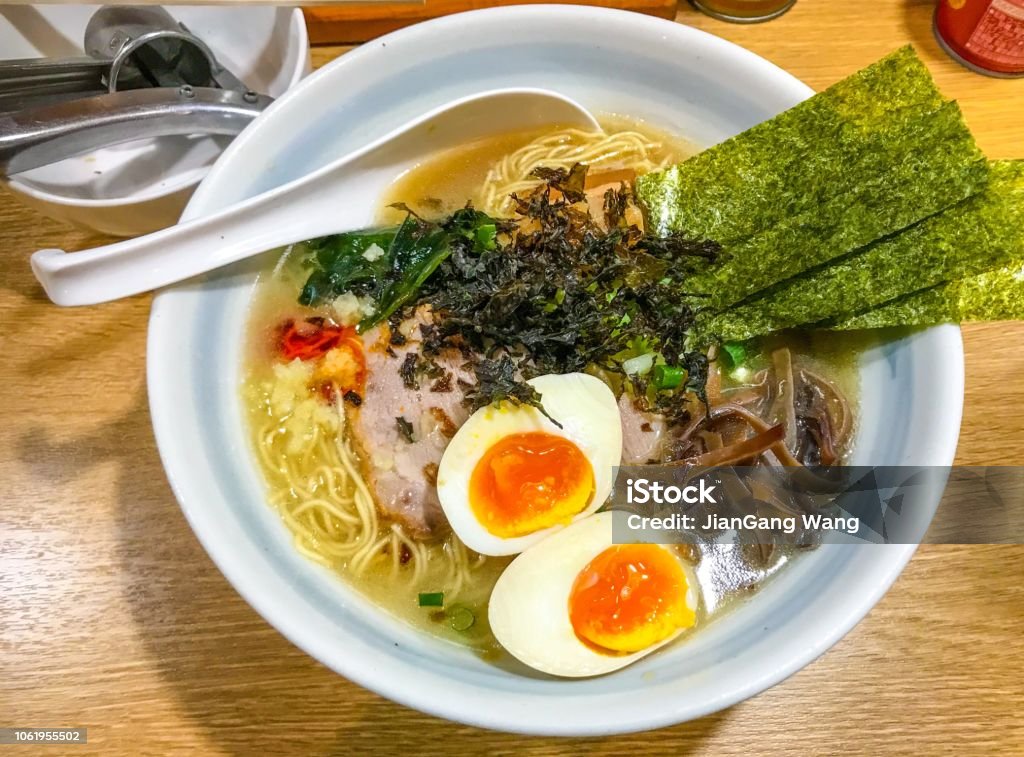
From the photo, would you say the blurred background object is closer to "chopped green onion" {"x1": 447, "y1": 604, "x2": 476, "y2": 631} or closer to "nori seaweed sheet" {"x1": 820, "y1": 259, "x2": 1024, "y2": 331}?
"nori seaweed sheet" {"x1": 820, "y1": 259, "x2": 1024, "y2": 331}

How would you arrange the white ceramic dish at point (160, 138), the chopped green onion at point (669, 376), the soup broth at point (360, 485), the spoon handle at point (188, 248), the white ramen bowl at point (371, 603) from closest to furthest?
1. the white ramen bowl at point (371, 603)
2. the spoon handle at point (188, 248)
3. the soup broth at point (360, 485)
4. the chopped green onion at point (669, 376)
5. the white ceramic dish at point (160, 138)

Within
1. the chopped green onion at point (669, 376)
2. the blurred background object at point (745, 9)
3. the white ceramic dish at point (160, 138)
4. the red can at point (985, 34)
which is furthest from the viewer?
the blurred background object at point (745, 9)

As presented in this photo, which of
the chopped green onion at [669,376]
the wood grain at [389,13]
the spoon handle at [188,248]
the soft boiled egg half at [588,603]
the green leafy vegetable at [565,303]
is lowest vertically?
the soft boiled egg half at [588,603]

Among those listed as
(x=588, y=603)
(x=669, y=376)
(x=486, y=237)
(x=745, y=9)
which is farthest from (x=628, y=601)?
(x=745, y=9)

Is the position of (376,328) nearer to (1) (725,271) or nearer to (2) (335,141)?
(2) (335,141)

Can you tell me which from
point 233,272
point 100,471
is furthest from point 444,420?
point 100,471

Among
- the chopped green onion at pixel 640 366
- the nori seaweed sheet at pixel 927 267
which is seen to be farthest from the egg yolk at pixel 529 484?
the nori seaweed sheet at pixel 927 267

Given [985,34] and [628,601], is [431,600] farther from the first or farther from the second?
[985,34]

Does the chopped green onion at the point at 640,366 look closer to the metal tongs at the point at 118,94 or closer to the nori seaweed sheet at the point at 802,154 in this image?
the nori seaweed sheet at the point at 802,154
